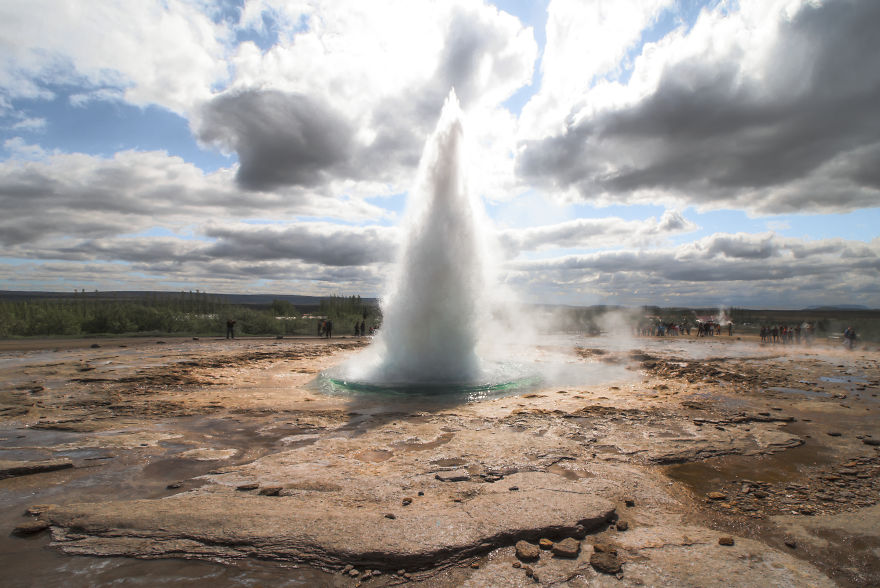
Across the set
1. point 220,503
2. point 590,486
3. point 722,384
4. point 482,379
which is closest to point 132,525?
point 220,503

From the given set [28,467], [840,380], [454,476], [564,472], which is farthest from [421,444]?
[840,380]

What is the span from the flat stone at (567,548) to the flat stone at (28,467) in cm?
565

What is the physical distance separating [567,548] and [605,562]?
281 mm

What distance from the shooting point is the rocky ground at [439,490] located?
3.10 metres

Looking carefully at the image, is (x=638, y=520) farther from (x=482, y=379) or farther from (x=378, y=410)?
(x=482, y=379)

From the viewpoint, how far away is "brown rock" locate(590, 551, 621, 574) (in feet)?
9.89

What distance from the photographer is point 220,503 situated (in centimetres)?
399

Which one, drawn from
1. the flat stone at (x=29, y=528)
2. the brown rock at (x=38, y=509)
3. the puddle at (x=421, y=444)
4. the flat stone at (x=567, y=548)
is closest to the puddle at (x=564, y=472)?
the flat stone at (x=567, y=548)

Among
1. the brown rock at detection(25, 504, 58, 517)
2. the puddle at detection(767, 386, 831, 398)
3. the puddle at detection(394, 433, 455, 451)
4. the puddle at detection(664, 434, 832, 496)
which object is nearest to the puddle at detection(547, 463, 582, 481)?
the puddle at detection(664, 434, 832, 496)

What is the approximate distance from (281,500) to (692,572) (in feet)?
11.5

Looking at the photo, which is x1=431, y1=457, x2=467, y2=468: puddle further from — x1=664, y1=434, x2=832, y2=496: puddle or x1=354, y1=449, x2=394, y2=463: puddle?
x1=664, y1=434, x2=832, y2=496: puddle

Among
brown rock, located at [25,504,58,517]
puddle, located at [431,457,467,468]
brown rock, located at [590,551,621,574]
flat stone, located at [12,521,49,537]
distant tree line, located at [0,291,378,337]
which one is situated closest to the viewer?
brown rock, located at [590,551,621,574]

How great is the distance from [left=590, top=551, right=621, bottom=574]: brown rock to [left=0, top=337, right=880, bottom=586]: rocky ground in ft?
0.06

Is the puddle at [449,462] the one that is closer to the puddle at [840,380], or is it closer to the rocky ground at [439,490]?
the rocky ground at [439,490]
